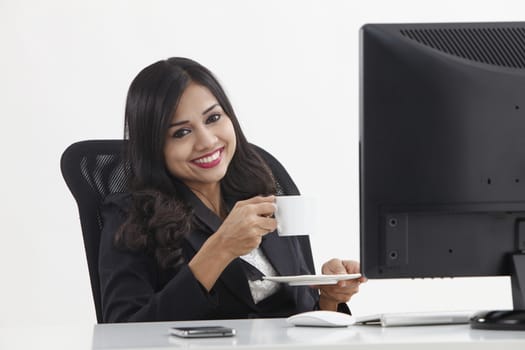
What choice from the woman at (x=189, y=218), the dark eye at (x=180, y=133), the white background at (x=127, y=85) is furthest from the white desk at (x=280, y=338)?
the white background at (x=127, y=85)

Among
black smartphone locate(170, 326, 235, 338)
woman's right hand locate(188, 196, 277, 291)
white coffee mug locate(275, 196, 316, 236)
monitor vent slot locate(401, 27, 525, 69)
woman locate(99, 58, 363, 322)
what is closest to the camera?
black smartphone locate(170, 326, 235, 338)

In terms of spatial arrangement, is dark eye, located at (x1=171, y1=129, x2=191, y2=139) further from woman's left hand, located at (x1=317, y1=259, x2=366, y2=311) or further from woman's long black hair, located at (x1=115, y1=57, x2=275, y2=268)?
woman's left hand, located at (x1=317, y1=259, x2=366, y2=311)

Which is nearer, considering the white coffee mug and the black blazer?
the white coffee mug

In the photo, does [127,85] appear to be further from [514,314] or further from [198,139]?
[514,314]

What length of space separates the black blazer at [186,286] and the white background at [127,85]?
2.03 m

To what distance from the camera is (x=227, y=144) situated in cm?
258

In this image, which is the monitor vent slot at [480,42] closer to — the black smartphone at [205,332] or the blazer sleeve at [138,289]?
the black smartphone at [205,332]

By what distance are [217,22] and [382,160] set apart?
3.10 m

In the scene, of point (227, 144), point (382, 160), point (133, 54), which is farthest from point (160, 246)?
point (133, 54)

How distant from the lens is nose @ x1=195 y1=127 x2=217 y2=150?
2.49 metres

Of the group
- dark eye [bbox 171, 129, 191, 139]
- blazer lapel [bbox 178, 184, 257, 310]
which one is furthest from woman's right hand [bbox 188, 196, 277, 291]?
dark eye [bbox 171, 129, 191, 139]

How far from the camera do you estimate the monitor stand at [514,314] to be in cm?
155

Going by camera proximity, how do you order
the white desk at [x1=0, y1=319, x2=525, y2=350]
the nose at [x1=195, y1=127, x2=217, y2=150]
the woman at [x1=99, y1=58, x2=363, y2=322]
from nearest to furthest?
the white desk at [x1=0, y1=319, x2=525, y2=350] < the woman at [x1=99, y1=58, x2=363, y2=322] < the nose at [x1=195, y1=127, x2=217, y2=150]

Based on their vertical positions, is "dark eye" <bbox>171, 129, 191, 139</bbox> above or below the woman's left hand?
above
